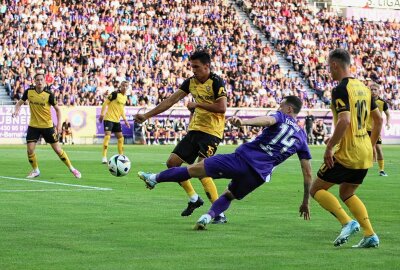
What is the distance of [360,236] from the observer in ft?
40.7

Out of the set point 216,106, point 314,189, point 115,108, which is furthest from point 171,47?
point 314,189

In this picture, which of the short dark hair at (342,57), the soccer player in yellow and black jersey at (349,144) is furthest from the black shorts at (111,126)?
the short dark hair at (342,57)

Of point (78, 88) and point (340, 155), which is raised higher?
point (340, 155)

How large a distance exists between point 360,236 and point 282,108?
1.97 meters

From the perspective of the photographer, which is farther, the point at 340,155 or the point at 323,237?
the point at 323,237

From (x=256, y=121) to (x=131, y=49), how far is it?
4269 centimetres

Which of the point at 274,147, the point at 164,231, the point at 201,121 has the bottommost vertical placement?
the point at 164,231

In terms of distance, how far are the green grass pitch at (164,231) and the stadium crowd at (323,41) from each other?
40526 millimetres

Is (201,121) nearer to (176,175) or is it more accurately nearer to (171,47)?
(176,175)

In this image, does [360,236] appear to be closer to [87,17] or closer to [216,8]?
[87,17]

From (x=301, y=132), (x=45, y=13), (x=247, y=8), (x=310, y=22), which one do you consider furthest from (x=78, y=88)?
(x=301, y=132)

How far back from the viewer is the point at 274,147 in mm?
12172

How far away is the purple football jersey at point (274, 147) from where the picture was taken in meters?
12.1

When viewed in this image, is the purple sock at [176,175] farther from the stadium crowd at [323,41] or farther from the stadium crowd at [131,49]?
the stadium crowd at [323,41]
